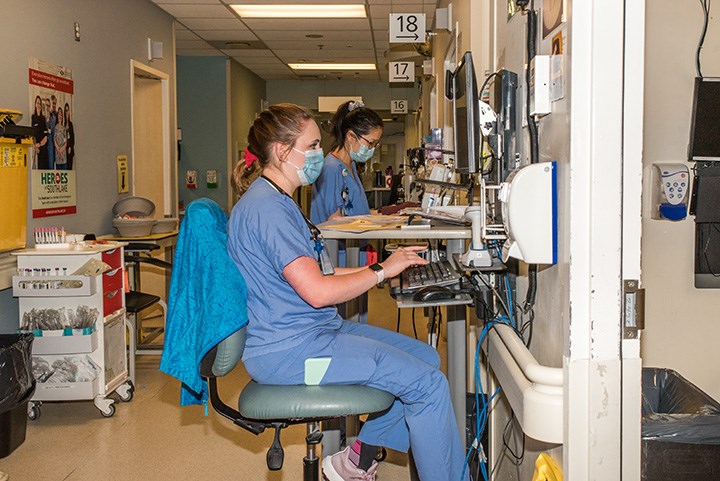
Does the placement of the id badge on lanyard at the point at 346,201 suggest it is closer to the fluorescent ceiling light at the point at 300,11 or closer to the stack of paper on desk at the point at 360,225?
the stack of paper on desk at the point at 360,225

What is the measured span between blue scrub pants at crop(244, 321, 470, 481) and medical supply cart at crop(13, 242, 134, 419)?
1.87 metres

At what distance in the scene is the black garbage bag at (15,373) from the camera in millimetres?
2924

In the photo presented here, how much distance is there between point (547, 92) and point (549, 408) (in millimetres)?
→ 686

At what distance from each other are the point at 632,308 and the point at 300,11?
20.3 ft

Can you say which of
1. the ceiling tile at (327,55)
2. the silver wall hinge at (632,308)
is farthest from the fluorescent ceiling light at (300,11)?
the silver wall hinge at (632,308)

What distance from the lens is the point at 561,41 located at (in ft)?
5.04

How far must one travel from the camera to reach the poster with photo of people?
165 inches

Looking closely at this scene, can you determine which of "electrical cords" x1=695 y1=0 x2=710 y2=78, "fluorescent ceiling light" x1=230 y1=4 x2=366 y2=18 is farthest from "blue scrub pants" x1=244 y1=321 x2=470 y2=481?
"fluorescent ceiling light" x1=230 y1=4 x2=366 y2=18

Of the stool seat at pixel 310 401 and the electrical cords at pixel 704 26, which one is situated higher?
the electrical cords at pixel 704 26

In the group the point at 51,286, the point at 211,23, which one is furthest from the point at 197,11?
the point at 51,286

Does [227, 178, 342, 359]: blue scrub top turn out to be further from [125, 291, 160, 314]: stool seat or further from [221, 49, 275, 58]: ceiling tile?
[221, 49, 275, 58]: ceiling tile

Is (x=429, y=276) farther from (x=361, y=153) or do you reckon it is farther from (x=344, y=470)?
(x=361, y=153)

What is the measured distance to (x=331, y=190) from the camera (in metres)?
3.83

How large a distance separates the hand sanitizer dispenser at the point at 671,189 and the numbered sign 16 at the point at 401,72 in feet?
13.7
